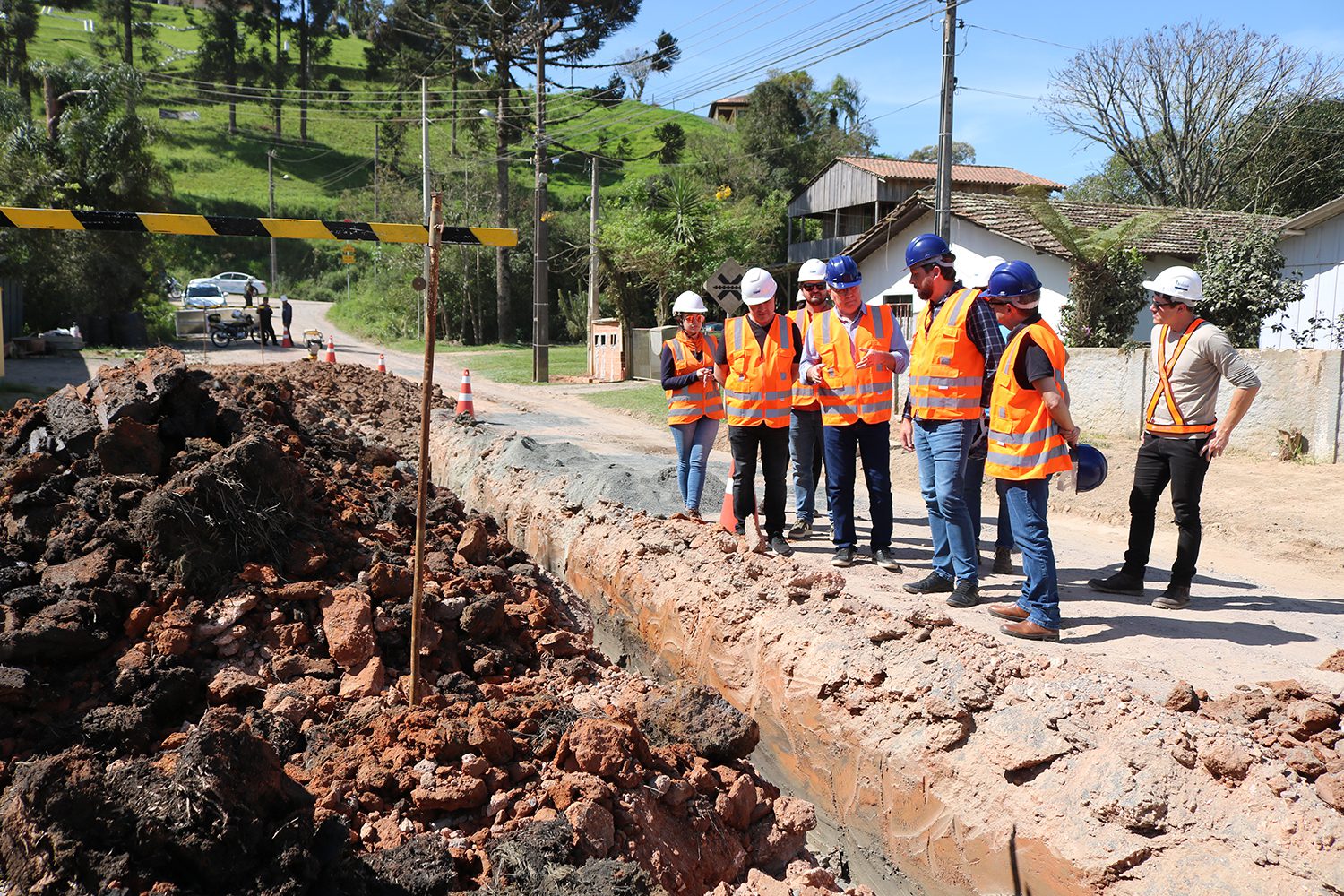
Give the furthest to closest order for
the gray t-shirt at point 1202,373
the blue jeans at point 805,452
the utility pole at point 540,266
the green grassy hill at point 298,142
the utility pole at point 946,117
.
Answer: the green grassy hill at point 298,142 → the utility pole at point 540,266 → the utility pole at point 946,117 → the blue jeans at point 805,452 → the gray t-shirt at point 1202,373

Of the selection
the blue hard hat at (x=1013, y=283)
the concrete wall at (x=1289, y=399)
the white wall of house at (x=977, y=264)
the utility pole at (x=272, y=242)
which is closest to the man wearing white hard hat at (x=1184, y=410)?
the blue hard hat at (x=1013, y=283)

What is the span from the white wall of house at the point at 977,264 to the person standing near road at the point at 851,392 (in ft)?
40.0

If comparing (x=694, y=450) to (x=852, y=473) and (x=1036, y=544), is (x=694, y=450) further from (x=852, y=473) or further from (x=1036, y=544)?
(x=1036, y=544)

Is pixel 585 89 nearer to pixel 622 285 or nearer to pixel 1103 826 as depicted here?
pixel 622 285

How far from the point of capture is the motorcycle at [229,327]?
2711cm

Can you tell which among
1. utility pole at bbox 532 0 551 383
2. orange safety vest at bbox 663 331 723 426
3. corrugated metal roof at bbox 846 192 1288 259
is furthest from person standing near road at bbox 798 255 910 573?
utility pole at bbox 532 0 551 383

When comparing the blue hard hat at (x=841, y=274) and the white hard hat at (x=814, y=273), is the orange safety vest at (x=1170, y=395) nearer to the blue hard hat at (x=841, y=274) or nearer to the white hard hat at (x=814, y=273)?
the blue hard hat at (x=841, y=274)

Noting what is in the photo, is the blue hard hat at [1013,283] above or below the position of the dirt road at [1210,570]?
above

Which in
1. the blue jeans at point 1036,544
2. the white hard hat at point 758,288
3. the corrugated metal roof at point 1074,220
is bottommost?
the blue jeans at point 1036,544

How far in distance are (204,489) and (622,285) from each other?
71.3 ft

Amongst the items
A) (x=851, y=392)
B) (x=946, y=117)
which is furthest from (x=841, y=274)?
(x=946, y=117)

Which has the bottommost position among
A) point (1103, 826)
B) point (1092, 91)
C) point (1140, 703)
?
point (1103, 826)

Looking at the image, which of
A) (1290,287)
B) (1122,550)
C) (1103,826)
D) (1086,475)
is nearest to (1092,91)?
(1290,287)

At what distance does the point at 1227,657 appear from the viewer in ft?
15.1
